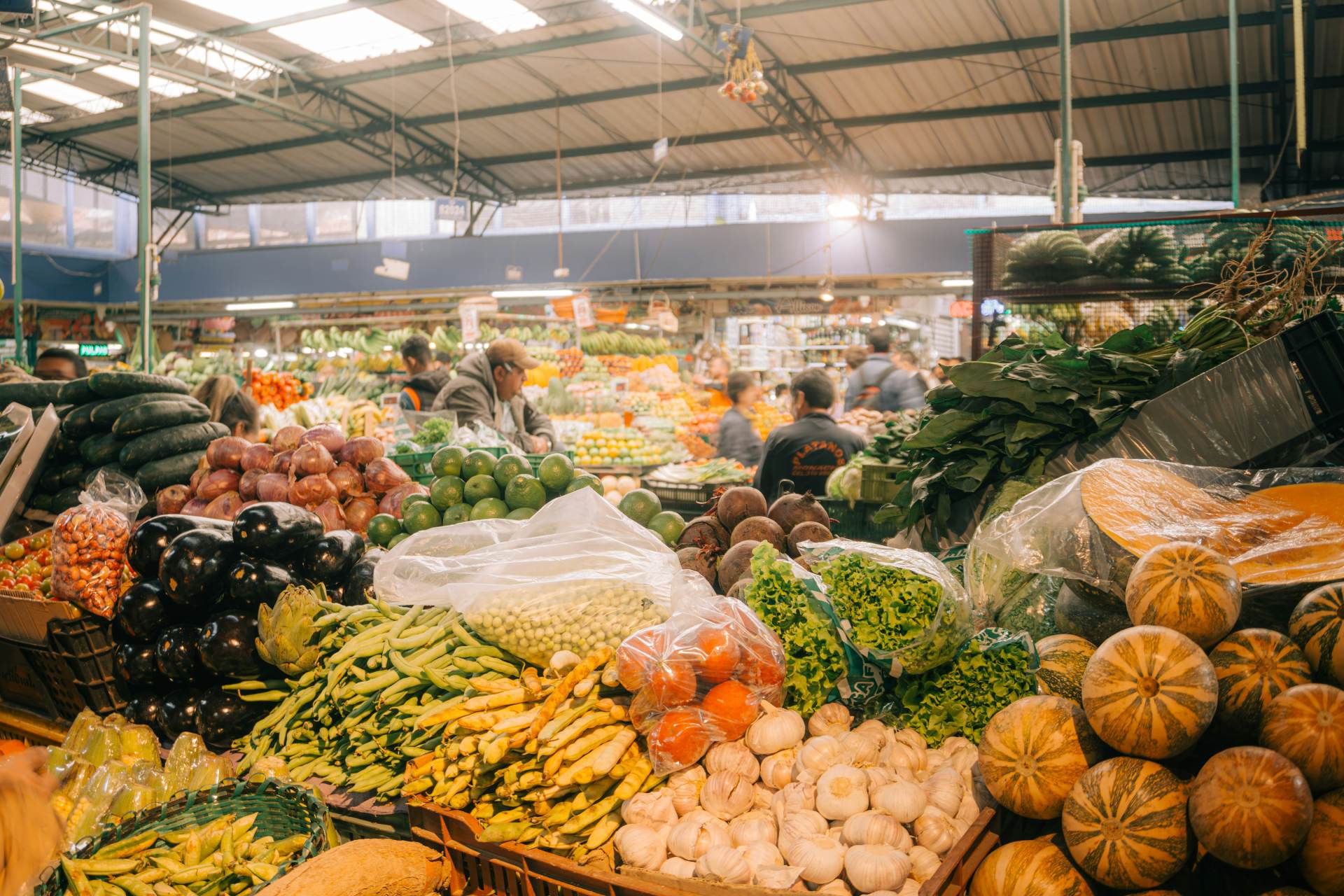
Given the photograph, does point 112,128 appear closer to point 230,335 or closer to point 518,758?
point 230,335

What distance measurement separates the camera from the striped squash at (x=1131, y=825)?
144 centimetres

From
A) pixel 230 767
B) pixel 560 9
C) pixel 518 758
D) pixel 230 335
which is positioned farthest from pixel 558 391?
pixel 230 335

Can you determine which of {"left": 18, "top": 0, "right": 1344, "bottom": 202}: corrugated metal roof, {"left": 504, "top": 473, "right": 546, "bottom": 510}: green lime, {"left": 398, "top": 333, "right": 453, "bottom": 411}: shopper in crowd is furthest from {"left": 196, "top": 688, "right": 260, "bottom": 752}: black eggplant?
{"left": 18, "top": 0, "right": 1344, "bottom": 202}: corrugated metal roof

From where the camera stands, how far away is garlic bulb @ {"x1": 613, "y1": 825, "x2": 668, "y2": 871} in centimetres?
175

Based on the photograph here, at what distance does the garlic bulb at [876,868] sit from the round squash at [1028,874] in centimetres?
15

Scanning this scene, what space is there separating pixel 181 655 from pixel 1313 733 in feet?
10.1

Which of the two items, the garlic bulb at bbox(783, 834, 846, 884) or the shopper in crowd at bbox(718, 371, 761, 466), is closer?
the garlic bulb at bbox(783, 834, 846, 884)

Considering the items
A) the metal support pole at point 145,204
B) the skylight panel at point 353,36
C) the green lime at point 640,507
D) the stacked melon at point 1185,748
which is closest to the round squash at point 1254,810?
the stacked melon at point 1185,748

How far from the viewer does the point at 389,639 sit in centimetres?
254

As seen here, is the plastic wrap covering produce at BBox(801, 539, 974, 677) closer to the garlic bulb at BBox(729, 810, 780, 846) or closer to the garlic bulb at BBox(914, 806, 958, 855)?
the garlic bulb at BBox(914, 806, 958, 855)

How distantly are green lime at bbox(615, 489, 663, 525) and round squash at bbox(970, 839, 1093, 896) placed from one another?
6.48ft

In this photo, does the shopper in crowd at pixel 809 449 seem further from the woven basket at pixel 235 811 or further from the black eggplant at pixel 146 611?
the woven basket at pixel 235 811

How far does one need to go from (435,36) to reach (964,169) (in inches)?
323

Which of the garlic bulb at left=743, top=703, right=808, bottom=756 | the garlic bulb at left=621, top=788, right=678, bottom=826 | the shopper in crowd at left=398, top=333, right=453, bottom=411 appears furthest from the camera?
the shopper in crowd at left=398, top=333, right=453, bottom=411
